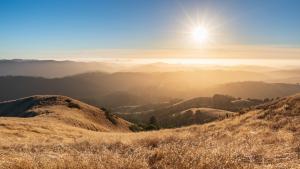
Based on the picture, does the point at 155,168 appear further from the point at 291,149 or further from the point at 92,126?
the point at 92,126

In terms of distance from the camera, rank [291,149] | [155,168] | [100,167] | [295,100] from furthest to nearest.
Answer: [295,100] < [291,149] < [155,168] < [100,167]

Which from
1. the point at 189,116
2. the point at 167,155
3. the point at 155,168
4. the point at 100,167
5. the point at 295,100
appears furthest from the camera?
the point at 189,116

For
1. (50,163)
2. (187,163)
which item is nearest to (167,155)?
(187,163)

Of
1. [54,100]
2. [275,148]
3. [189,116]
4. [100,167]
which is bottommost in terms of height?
[189,116]

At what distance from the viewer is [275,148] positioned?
8.15 m

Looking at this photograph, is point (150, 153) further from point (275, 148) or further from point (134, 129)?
point (134, 129)

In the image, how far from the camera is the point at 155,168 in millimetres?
5012

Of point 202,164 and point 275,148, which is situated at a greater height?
point 202,164

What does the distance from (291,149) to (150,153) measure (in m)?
3.92

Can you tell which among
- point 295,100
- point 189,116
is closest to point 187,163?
point 295,100

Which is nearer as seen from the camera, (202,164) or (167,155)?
(202,164)

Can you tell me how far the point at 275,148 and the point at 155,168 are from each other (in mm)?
4501

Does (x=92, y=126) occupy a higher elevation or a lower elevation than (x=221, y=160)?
lower

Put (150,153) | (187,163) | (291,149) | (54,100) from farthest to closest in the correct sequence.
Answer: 1. (54,100)
2. (291,149)
3. (150,153)
4. (187,163)
